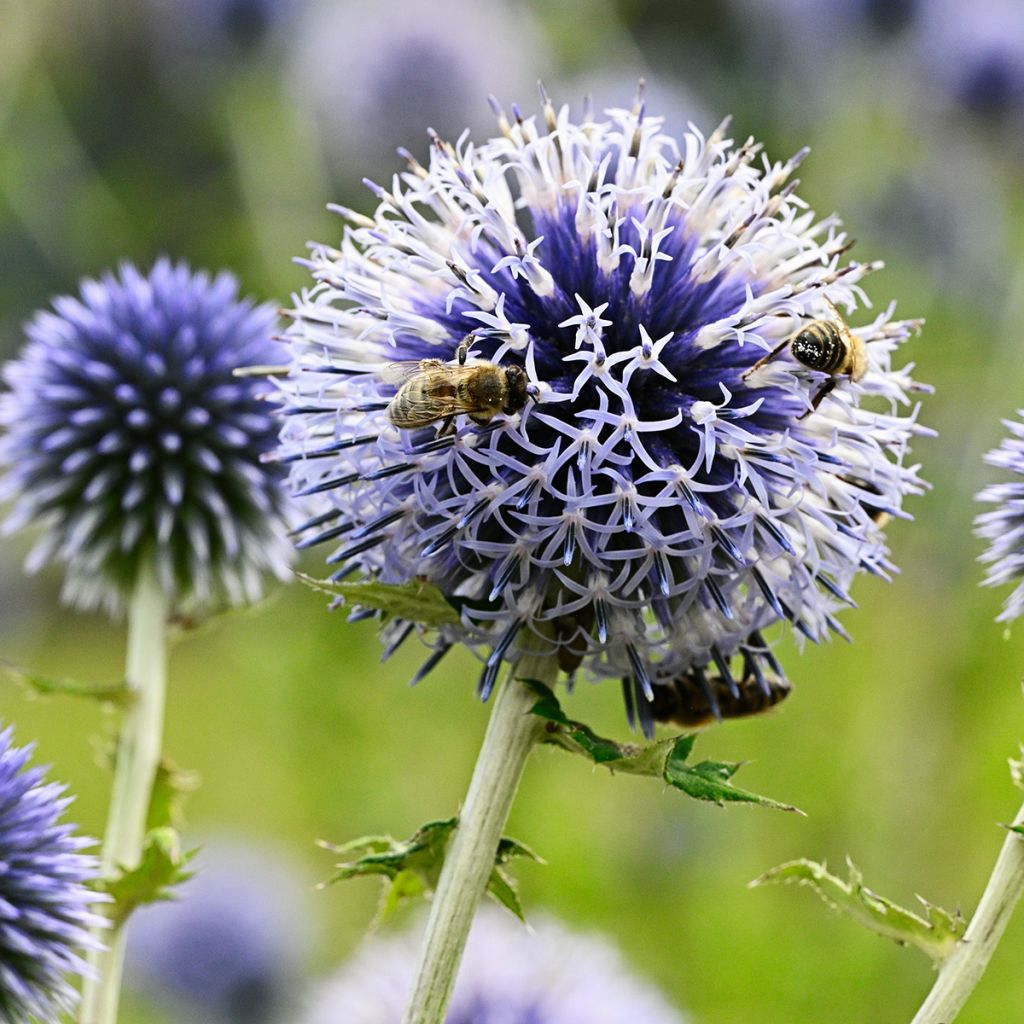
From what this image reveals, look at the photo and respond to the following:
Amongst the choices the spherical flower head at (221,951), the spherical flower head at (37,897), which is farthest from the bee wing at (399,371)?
the spherical flower head at (221,951)

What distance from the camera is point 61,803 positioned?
5.51 feet

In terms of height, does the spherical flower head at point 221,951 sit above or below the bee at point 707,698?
below

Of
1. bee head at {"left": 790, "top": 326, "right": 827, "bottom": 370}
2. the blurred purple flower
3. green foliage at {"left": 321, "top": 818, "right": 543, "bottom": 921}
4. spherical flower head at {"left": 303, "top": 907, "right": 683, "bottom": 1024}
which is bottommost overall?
spherical flower head at {"left": 303, "top": 907, "right": 683, "bottom": 1024}

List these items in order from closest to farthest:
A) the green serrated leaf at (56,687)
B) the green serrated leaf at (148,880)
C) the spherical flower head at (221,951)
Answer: the green serrated leaf at (148,880) → the green serrated leaf at (56,687) → the spherical flower head at (221,951)

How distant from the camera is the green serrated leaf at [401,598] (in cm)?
147

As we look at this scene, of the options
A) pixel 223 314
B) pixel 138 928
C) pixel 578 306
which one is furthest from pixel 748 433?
pixel 138 928

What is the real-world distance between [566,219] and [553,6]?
390 centimetres

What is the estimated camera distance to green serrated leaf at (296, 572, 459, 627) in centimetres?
147

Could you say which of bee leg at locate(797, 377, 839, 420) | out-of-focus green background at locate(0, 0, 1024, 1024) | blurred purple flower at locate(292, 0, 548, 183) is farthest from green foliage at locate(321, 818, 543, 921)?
blurred purple flower at locate(292, 0, 548, 183)

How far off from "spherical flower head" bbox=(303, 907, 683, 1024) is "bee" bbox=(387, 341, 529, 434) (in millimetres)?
1306

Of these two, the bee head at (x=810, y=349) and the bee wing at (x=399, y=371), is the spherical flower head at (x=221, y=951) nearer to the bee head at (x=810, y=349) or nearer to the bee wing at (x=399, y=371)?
the bee wing at (x=399, y=371)

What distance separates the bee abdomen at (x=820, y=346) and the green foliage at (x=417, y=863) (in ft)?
2.29

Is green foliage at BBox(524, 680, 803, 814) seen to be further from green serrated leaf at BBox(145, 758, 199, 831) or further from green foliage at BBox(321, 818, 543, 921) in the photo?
green serrated leaf at BBox(145, 758, 199, 831)

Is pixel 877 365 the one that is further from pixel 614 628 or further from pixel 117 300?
pixel 117 300
